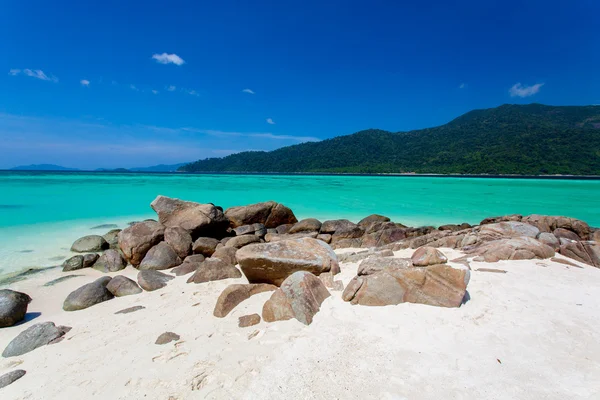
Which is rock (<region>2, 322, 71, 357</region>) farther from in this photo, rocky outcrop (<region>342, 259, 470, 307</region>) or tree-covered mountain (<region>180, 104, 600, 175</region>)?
tree-covered mountain (<region>180, 104, 600, 175</region>)

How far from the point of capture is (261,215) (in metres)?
11.9

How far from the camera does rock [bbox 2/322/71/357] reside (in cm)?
393

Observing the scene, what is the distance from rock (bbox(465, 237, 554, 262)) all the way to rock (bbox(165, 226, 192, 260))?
284 inches

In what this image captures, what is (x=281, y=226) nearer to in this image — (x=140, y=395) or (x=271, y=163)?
(x=140, y=395)

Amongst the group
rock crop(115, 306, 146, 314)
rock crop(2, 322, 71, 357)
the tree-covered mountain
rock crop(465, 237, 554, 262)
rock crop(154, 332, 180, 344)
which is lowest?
rock crop(115, 306, 146, 314)

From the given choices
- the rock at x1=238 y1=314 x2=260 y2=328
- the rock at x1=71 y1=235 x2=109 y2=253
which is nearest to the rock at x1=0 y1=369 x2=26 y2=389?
the rock at x1=238 y1=314 x2=260 y2=328

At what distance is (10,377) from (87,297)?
2.11 metres

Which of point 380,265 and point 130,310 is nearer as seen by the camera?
point 130,310

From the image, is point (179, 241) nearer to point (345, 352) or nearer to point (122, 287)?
point (122, 287)

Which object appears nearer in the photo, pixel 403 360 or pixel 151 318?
pixel 403 360

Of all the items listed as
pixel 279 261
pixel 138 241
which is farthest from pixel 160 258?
pixel 279 261

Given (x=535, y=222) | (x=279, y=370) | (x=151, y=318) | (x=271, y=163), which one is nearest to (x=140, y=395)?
(x=279, y=370)

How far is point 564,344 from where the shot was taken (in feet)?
10.8

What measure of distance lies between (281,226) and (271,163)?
118 m
